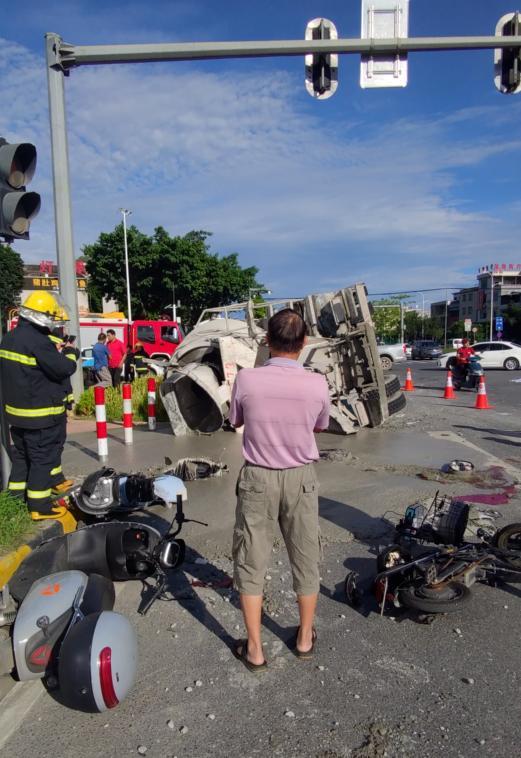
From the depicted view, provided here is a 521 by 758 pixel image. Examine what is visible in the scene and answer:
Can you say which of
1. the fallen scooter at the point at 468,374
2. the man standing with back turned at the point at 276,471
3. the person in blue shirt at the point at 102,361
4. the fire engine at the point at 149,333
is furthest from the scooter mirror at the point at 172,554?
the fire engine at the point at 149,333

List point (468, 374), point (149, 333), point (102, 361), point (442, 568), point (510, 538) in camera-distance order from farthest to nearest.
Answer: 1. point (149, 333)
2. point (468, 374)
3. point (102, 361)
4. point (510, 538)
5. point (442, 568)

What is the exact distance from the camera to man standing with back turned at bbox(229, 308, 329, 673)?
270 centimetres

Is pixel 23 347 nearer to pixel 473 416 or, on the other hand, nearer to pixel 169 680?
pixel 169 680

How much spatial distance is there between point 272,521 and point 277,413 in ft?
1.78

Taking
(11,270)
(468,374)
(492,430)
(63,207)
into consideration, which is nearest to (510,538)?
(492,430)

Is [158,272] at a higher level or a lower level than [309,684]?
higher

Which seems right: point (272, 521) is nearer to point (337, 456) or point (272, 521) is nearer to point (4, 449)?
point (4, 449)

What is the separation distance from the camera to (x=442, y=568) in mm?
3242

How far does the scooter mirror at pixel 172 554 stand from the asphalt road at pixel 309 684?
0.15m

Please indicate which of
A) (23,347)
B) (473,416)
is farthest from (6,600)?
(473,416)

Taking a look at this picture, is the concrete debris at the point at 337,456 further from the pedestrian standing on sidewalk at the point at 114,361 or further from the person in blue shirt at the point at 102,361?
the pedestrian standing on sidewalk at the point at 114,361

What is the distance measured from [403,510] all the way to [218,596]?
224cm

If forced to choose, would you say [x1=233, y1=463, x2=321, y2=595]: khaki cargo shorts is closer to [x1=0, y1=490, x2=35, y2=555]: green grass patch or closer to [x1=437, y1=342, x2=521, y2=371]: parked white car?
[x1=0, y1=490, x2=35, y2=555]: green grass patch

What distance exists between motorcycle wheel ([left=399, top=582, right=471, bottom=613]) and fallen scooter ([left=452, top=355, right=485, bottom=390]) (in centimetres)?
1340
